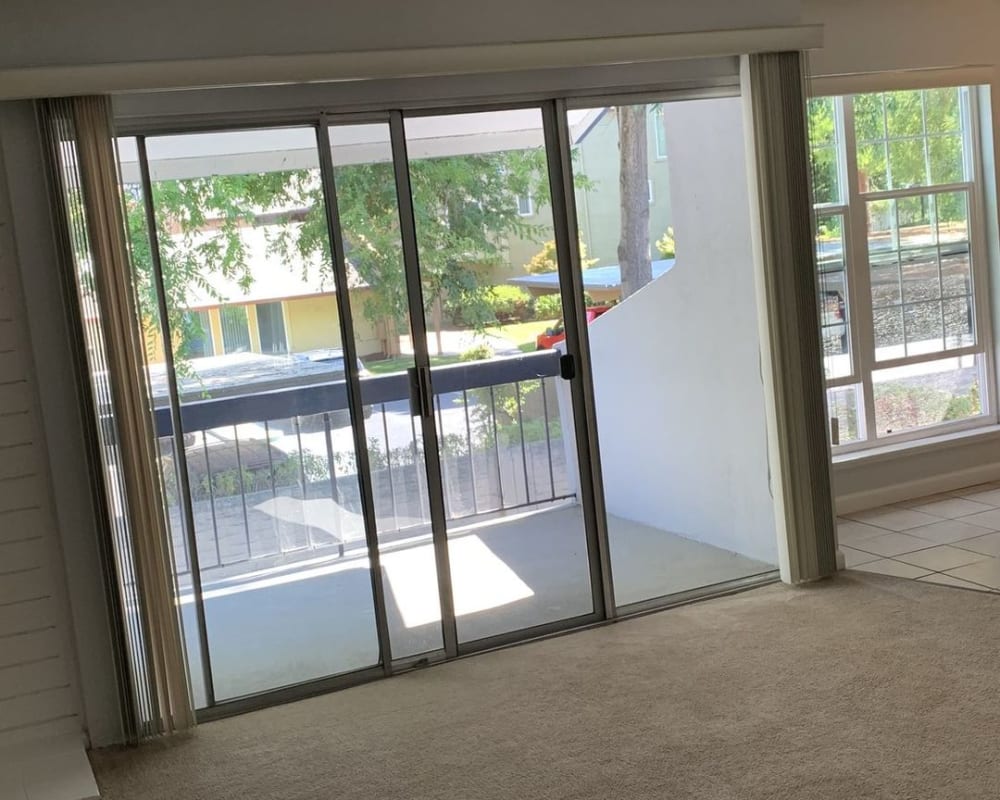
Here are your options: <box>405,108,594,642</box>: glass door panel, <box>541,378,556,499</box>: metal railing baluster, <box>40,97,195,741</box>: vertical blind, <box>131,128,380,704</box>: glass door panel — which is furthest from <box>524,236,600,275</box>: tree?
<box>40,97,195,741</box>: vertical blind

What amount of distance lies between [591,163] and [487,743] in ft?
7.57

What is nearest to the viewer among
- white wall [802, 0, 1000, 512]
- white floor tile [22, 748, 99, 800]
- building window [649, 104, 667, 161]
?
white floor tile [22, 748, 99, 800]

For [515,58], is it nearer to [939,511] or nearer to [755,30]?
[755,30]

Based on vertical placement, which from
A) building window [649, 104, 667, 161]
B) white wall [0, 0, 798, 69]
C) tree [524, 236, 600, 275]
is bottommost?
tree [524, 236, 600, 275]

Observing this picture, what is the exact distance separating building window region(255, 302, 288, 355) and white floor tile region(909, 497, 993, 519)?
10.7 ft

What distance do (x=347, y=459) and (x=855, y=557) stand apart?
2252 mm

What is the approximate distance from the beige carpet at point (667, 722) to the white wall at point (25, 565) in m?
0.29

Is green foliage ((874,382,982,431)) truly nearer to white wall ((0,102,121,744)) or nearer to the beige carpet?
the beige carpet

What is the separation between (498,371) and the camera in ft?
13.5

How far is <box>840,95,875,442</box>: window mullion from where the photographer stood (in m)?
5.42

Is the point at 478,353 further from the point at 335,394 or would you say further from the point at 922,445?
the point at 922,445

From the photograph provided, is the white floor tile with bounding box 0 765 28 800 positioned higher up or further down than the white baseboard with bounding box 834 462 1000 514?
further down

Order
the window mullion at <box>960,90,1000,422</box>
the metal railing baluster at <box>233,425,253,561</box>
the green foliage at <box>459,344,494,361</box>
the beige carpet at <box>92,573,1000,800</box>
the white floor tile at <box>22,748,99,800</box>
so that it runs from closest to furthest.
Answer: the beige carpet at <box>92,573,1000,800</box>
the white floor tile at <box>22,748,99,800</box>
the metal railing baluster at <box>233,425,253,561</box>
the green foliage at <box>459,344,494,361</box>
the window mullion at <box>960,90,1000,422</box>

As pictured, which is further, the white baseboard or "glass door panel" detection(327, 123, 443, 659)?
the white baseboard
